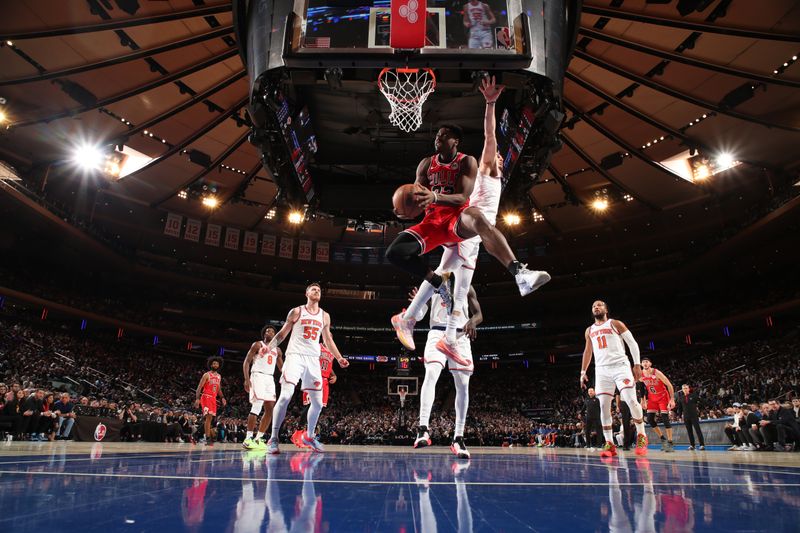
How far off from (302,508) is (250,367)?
7.89m

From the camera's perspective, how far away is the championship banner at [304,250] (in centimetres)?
3325

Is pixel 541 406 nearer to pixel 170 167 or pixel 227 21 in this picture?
pixel 170 167

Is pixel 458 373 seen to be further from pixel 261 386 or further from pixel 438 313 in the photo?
pixel 261 386

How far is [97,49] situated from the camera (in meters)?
13.3

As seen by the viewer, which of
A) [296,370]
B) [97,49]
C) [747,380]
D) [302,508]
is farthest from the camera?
[747,380]

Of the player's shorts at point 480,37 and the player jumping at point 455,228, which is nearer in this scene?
the player jumping at point 455,228

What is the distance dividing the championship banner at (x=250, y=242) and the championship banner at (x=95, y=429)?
1767 cm

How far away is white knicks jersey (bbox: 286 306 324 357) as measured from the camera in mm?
6992

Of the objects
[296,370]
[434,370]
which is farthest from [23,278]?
[434,370]

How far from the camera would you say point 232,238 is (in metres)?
30.6

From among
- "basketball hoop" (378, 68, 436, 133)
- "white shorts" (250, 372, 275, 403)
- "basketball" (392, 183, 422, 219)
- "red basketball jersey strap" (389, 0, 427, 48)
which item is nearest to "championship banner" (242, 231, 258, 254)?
"basketball hoop" (378, 68, 436, 133)

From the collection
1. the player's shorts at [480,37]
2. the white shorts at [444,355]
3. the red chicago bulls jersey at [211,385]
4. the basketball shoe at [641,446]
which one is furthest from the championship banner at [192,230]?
the basketball shoe at [641,446]

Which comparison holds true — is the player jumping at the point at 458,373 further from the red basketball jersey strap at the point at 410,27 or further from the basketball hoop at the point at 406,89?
the basketball hoop at the point at 406,89

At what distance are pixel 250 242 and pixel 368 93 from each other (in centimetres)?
2178
